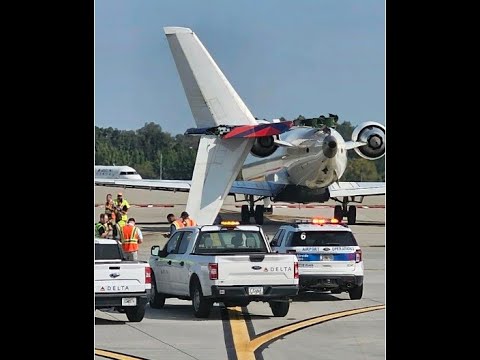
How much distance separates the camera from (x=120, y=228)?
22.5 meters

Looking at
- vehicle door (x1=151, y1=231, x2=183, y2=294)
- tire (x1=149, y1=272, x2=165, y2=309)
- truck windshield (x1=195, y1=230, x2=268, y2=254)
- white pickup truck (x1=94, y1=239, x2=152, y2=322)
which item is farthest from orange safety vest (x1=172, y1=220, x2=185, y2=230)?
white pickup truck (x1=94, y1=239, x2=152, y2=322)

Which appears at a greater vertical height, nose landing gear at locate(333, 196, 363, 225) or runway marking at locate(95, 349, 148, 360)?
nose landing gear at locate(333, 196, 363, 225)

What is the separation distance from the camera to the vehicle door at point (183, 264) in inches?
744

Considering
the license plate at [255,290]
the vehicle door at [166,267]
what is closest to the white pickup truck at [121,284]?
the license plate at [255,290]

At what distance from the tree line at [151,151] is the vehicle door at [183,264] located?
53173mm

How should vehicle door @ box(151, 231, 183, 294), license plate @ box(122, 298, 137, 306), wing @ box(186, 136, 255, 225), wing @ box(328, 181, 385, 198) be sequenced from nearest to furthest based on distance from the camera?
license plate @ box(122, 298, 137, 306) < vehicle door @ box(151, 231, 183, 294) < wing @ box(186, 136, 255, 225) < wing @ box(328, 181, 385, 198)

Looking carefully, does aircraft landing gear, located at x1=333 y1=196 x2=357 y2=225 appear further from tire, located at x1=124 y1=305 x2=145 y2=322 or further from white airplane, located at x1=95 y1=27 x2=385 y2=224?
tire, located at x1=124 y1=305 x2=145 y2=322

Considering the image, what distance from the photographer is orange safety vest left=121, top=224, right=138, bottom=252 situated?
71.5 feet

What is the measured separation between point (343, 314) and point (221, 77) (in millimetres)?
22802

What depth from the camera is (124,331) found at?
16.6 m

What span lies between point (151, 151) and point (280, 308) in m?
72.1

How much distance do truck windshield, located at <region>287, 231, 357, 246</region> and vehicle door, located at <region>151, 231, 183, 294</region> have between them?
2.66 meters
